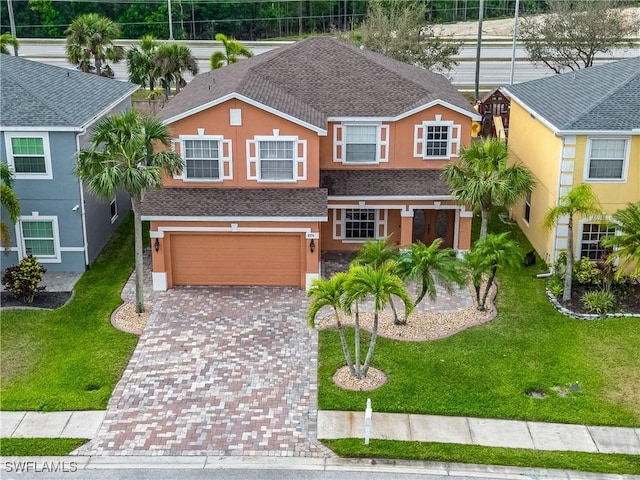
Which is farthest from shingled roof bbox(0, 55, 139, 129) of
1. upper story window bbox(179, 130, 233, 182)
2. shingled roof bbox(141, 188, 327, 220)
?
shingled roof bbox(141, 188, 327, 220)

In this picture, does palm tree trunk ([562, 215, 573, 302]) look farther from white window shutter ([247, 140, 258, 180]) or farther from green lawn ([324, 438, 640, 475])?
white window shutter ([247, 140, 258, 180])

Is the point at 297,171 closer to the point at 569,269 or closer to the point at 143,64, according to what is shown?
the point at 569,269

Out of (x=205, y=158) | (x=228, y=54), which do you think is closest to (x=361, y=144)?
(x=205, y=158)

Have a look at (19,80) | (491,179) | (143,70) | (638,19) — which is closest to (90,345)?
(19,80)

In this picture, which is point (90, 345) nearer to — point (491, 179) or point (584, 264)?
point (491, 179)

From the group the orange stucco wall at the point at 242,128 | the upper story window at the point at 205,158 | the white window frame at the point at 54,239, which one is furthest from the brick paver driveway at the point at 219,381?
the white window frame at the point at 54,239
